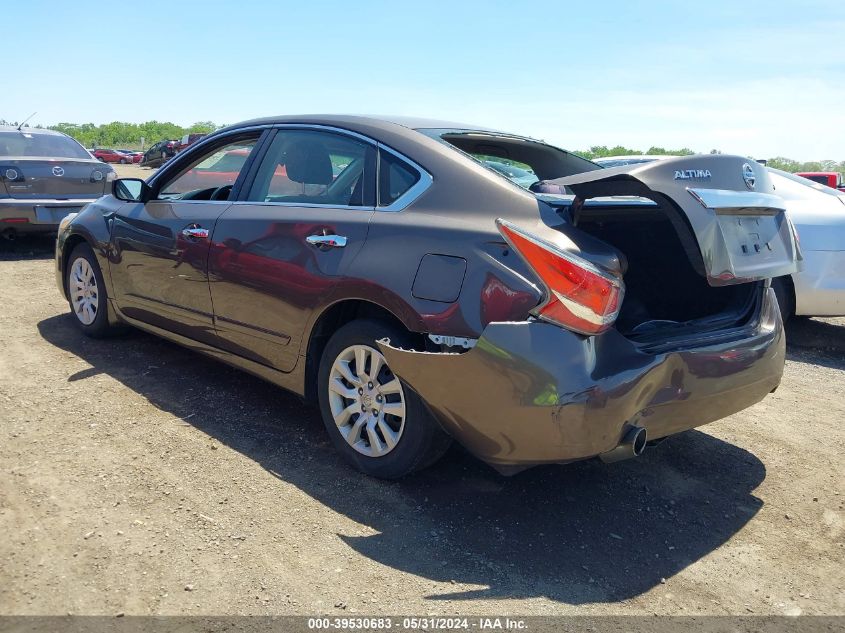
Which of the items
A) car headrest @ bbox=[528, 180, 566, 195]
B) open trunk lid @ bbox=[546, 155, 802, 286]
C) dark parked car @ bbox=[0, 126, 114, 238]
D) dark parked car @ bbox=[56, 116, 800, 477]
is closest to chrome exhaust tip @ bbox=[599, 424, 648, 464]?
dark parked car @ bbox=[56, 116, 800, 477]

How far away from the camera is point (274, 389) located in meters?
4.73

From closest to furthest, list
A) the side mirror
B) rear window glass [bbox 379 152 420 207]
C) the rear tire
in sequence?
rear window glass [bbox 379 152 420 207] < the side mirror < the rear tire

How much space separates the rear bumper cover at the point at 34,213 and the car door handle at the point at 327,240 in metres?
6.36

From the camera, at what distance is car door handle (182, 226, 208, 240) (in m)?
4.26

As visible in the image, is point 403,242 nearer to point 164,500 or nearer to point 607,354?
point 607,354

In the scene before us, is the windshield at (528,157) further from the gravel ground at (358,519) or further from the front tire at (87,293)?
the front tire at (87,293)

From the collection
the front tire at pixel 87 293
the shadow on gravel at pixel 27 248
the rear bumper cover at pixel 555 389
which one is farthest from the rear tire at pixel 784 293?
the shadow on gravel at pixel 27 248

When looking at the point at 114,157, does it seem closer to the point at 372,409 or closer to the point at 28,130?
the point at 28,130

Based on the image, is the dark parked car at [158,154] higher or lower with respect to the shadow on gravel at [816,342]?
higher

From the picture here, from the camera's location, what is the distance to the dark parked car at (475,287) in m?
2.86

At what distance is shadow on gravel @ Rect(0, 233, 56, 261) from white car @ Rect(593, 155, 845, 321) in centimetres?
814

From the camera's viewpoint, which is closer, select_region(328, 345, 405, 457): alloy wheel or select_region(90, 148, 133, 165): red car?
select_region(328, 345, 405, 457): alloy wheel

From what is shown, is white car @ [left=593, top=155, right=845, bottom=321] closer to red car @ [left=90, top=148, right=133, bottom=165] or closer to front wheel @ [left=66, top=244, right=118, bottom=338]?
front wheel @ [left=66, top=244, right=118, bottom=338]

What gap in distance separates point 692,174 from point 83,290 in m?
4.42
